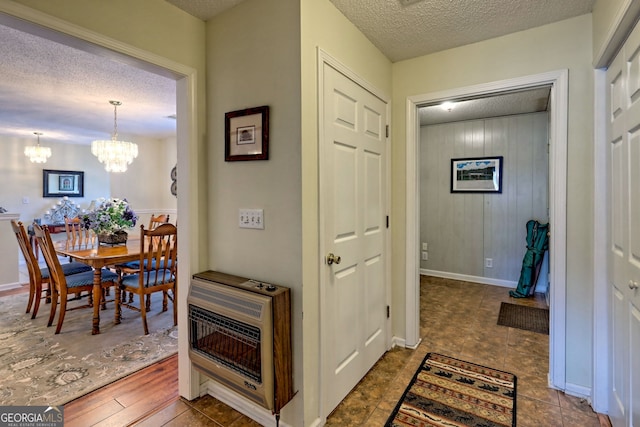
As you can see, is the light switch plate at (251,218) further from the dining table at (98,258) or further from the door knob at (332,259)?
the dining table at (98,258)

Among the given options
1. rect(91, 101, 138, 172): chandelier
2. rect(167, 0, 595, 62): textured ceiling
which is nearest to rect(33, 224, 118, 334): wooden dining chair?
rect(91, 101, 138, 172): chandelier

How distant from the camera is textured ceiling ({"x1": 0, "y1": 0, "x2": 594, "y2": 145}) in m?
1.80

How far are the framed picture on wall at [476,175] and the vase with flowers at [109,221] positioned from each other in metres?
4.29

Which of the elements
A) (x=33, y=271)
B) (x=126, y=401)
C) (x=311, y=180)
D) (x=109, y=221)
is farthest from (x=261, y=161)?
(x=33, y=271)

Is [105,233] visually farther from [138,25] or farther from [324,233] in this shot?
[324,233]

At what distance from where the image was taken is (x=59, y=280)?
282 centimetres

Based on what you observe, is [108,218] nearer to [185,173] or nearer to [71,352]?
[71,352]

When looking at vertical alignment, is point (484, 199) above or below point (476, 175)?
below

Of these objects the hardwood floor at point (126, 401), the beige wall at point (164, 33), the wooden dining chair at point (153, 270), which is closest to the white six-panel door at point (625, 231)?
the beige wall at point (164, 33)

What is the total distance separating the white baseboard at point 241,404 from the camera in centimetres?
170

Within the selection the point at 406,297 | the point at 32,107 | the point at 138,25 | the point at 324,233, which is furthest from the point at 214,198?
the point at 32,107

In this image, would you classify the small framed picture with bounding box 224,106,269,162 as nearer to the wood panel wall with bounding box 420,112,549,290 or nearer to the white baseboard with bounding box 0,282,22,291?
the wood panel wall with bounding box 420,112,549,290

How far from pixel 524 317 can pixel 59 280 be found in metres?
4.52

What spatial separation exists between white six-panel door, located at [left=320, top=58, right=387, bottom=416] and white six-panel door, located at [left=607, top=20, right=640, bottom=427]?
1.30 metres
